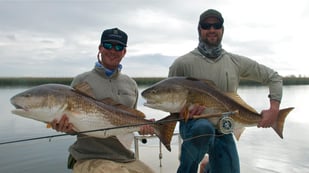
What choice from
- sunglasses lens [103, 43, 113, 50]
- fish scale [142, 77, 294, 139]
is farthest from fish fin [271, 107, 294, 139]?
sunglasses lens [103, 43, 113, 50]

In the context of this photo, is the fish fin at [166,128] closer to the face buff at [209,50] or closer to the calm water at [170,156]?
the face buff at [209,50]

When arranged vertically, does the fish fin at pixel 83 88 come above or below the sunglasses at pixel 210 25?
below

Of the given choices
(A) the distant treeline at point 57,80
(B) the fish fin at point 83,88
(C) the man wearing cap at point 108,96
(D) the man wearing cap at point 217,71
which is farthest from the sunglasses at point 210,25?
(A) the distant treeline at point 57,80

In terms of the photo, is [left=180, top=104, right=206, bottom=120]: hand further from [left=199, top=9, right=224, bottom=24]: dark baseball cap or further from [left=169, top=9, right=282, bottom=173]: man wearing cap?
[left=199, top=9, right=224, bottom=24]: dark baseball cap

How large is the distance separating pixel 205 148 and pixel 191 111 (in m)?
0.57

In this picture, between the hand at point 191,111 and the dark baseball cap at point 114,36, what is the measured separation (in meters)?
1.30

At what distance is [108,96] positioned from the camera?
4367 millimetres

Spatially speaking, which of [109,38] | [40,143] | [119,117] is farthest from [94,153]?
[40,143]

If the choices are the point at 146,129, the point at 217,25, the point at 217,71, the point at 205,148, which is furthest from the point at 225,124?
the point at 217,25

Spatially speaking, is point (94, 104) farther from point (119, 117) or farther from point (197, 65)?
point (197, 65)

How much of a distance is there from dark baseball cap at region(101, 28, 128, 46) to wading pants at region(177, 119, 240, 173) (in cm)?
135

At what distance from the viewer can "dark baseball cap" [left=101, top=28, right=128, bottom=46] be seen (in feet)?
14.5

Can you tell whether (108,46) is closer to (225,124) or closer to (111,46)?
Result: (111,46)

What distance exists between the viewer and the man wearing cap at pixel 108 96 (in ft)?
13.6
